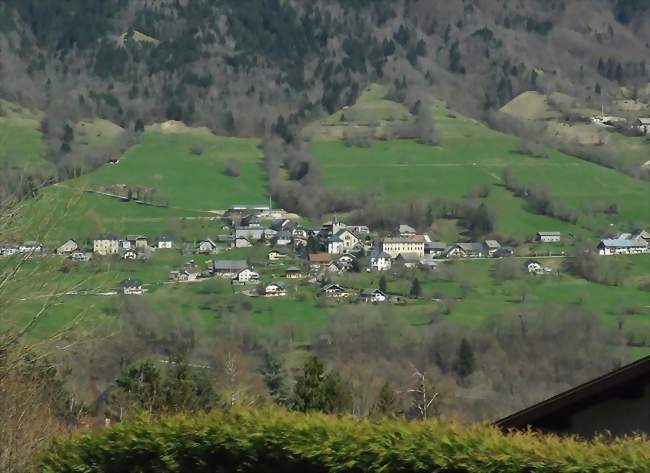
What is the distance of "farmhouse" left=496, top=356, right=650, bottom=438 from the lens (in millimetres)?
5867

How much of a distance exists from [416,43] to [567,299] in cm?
5519

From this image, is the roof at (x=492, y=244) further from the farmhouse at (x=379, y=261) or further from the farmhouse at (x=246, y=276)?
the farmhouse at (x=246, y=276)

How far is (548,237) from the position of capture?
47625 millimetres

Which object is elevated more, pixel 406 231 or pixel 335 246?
pixel 406 231

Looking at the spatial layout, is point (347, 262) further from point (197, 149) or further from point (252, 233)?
point (197, 149)

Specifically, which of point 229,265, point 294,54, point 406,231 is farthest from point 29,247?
point 294,54

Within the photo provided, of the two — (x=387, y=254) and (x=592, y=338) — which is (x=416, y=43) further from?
(x=592, y=338)

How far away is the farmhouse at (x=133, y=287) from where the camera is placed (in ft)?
114

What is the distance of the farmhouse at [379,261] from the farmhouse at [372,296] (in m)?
5.77

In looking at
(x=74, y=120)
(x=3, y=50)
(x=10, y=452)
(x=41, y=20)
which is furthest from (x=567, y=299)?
(x=41, y=20)

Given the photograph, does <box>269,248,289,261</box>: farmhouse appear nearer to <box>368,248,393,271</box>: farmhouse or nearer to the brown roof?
the brown roof

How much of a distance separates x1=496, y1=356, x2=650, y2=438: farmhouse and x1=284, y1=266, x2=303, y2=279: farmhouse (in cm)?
3778

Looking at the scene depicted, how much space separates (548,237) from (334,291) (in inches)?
407

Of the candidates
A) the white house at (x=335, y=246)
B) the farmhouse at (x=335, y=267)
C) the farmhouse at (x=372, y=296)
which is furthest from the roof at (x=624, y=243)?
the white house at (x=335, y=246)
